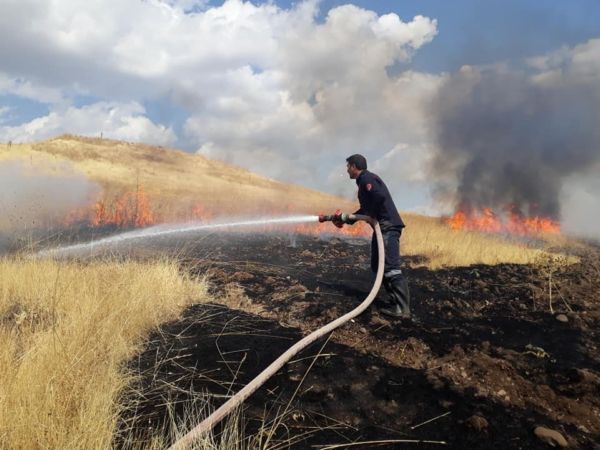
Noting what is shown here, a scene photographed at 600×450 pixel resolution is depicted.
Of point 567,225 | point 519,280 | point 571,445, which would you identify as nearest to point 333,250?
point 519,280

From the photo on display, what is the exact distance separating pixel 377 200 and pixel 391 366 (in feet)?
8.50

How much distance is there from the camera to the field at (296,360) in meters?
2.95

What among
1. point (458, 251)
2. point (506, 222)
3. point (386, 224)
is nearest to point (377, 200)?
point (386, 224)

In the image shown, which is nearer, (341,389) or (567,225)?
(341,389)

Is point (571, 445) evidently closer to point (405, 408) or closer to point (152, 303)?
point (405, 408)

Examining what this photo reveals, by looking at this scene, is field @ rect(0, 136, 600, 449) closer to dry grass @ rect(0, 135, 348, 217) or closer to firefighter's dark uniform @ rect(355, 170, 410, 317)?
firefighter's dark uniform @ rect(355, 170, 410, 317)

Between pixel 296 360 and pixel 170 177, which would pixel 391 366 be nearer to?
pixel 296 360

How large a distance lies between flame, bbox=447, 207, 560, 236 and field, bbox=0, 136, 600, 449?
1240cm

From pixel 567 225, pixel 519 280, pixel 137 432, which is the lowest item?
pixel 137 432

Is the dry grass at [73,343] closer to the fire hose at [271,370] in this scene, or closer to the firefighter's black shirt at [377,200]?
the fire hose at [271,370]

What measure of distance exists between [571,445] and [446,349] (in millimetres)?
1697

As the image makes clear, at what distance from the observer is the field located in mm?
2947

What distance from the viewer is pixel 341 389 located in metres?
3.72

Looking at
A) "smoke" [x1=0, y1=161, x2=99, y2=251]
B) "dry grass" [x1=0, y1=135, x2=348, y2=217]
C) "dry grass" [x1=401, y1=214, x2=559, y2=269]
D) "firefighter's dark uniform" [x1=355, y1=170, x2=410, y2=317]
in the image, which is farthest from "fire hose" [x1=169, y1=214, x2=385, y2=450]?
"dry grass" [x1=0, y1=135, x2=348, y2=217]
